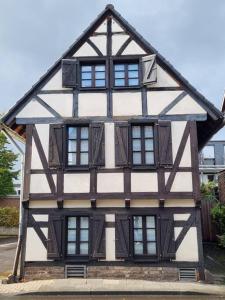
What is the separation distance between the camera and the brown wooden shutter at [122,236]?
37.9 feet

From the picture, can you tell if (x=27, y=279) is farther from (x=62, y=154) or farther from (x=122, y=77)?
(x=122, y=77)

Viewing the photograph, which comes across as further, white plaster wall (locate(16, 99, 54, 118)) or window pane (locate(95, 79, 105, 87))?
window pane (locate(95, 79, 105, 87))

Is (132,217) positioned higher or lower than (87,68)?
lower

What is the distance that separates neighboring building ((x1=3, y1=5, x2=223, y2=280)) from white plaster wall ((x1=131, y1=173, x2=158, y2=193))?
0.03 meters

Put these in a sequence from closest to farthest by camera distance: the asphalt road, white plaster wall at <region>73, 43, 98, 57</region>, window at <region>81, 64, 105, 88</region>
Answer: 1. the asphalt road
2. window at <region>81, 64, 105, 88</region>
3. white plaster wall at <region>73, 43, 98, 57</region>

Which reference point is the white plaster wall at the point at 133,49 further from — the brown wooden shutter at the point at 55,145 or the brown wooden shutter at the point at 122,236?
the brown wooden shutter at the point at 122,236

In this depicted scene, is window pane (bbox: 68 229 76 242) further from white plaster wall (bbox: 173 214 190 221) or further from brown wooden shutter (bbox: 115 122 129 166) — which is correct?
white plaster wall (bbox: 173 214 190 221)

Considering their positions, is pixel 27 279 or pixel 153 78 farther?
pixel 153 78

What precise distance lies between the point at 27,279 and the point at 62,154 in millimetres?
3980

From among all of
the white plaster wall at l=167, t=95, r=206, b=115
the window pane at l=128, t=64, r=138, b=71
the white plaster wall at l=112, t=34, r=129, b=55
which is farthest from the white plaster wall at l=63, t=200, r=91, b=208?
the white plaster wall at l=112, t=34, r=129, b=55

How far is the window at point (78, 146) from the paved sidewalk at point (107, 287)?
12.0ft

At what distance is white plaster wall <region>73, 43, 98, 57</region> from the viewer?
13.3 metres

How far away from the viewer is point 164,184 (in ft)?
39.3

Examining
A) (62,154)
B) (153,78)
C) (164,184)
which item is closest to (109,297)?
(164,184)
